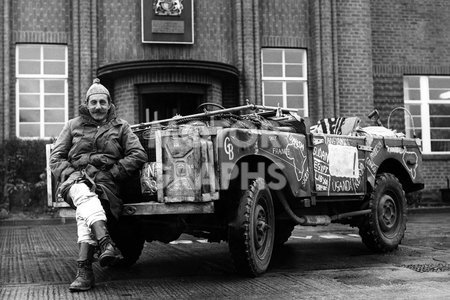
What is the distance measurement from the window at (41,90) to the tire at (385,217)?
9.85 metres

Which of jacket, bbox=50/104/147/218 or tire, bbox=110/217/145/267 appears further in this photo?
tire, bbox=110/217/145/267

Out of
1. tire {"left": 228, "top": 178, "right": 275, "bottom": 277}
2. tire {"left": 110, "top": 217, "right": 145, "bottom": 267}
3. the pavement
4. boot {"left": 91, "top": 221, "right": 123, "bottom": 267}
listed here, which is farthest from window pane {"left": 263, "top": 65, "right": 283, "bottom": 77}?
boot {"left": 91, "top": 221, "right": 123, "bottom": 267}

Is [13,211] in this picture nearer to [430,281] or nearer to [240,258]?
[240,258]

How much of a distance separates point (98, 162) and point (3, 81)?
10.6 metres

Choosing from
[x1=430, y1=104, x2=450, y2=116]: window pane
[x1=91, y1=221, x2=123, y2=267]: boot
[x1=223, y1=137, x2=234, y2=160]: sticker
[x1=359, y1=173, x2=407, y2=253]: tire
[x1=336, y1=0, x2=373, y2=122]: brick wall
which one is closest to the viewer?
[x1=91, y1=221, x2=123, y2=267]: boot

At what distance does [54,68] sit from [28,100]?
1.00 meters

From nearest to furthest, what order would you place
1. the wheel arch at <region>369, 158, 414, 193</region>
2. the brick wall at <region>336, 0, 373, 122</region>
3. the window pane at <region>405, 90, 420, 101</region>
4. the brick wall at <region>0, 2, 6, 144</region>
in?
the wheel arch at <region>369, 158, 414, 193</region> < the brick wall at <region>0, 2, 6, 144</region> < the brick wall at <region>336, 0, 373, 122</region> < the window pane at <region>405, 90, 420, 101</region>

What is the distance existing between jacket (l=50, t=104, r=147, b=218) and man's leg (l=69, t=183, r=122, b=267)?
0.10 m

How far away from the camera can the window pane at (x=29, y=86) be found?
15.8 meters

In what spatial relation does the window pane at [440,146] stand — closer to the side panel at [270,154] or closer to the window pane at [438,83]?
the window pane at [438,83]

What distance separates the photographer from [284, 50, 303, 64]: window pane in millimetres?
17156

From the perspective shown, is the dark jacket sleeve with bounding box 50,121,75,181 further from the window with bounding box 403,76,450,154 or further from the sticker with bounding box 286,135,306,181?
Result: the window with bounding box 403,76,450,154

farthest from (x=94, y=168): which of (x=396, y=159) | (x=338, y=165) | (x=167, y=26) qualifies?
(x=167, y=26)

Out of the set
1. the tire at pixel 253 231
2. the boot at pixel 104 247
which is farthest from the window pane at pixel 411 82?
the boot at pixel 104 247
